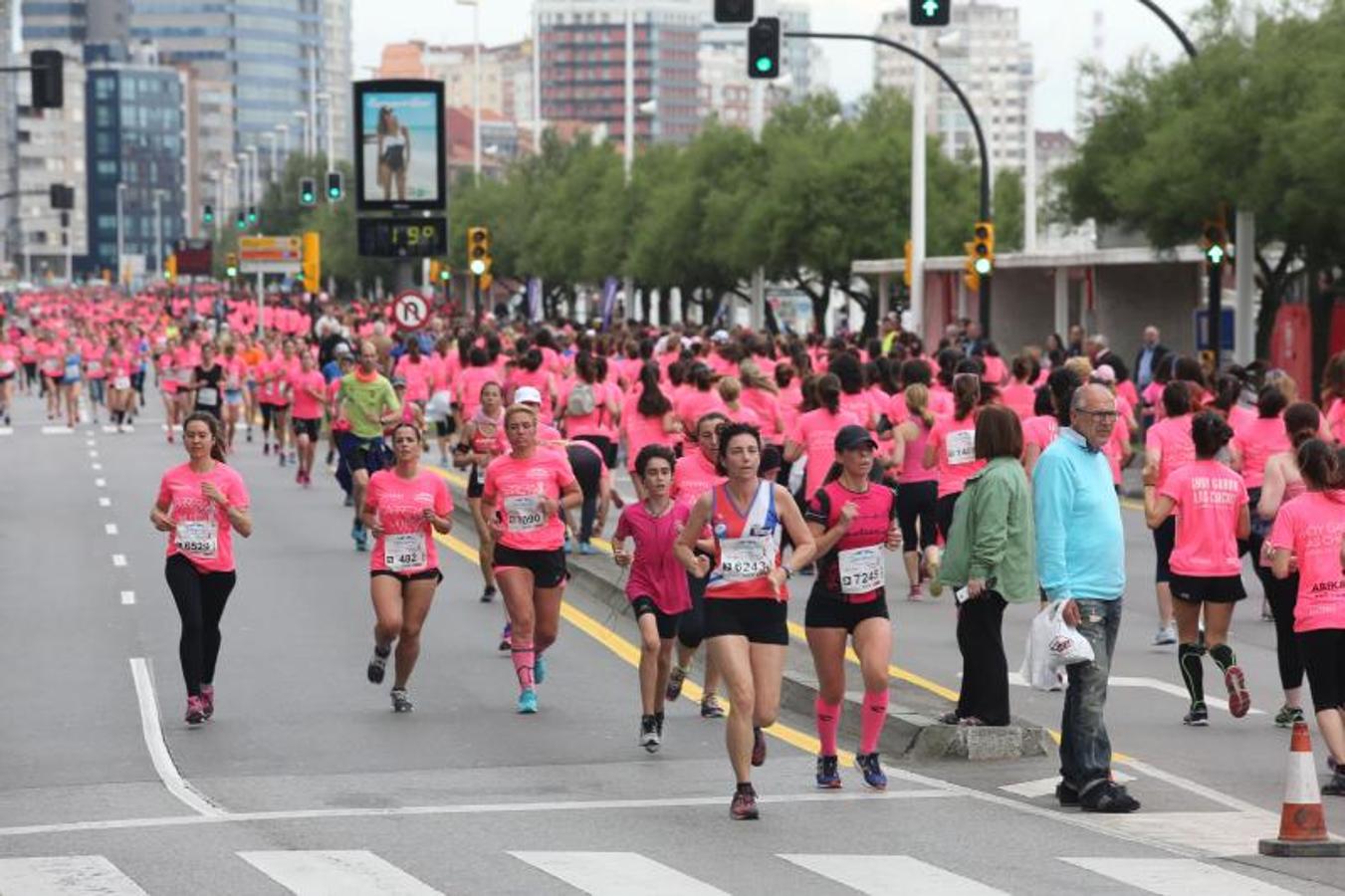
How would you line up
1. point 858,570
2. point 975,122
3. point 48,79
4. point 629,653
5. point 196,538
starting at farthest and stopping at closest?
point 975,122 < point 48,79 < point 629,653 < point 196,538 < point 858,570

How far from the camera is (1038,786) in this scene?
44.0 ft

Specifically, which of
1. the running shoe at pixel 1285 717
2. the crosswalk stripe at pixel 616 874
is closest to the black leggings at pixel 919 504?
the running shoe at pixel 1285 717

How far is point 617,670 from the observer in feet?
60.1

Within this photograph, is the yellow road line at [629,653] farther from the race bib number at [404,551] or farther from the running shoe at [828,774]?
the race bib number at [404,551]

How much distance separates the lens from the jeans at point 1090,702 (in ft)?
41.2

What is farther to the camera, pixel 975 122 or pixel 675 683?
pixel 975 122

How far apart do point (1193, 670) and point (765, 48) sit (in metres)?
21.1

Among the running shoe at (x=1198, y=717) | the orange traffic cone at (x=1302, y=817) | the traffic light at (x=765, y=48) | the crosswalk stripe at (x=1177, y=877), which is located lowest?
the running shoe at (x=1198, y=717)

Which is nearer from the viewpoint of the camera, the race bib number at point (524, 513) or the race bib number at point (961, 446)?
the race bib number at point (524, 513)

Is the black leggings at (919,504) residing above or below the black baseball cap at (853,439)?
below

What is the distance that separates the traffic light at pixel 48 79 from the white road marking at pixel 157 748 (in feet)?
73.6

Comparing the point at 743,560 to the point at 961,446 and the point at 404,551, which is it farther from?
the point at 961,446

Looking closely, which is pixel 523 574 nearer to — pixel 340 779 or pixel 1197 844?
pixel 340 779

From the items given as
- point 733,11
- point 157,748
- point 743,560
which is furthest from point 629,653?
point 733,11
